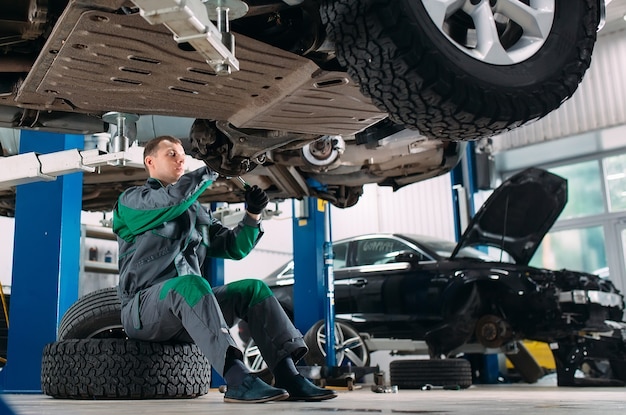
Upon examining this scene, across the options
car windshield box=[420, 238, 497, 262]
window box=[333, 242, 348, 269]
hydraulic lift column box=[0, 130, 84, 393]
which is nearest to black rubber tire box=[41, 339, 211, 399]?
hydraulic lift column box=[0, 130, 84, 393]

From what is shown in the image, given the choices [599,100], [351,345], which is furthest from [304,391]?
[599,100]

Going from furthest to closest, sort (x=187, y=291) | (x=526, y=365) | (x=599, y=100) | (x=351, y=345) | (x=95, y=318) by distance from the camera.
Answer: (x=599, y=100) → (x=526, y=365) → (x=351, y=345) → (x=95, y=318) → (x=187, y=291)

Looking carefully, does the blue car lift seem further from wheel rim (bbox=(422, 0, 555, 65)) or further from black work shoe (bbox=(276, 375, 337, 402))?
wheel rim (bbox=(422, 0, 555, 65))

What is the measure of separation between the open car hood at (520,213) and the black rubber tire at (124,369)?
9.56 ft

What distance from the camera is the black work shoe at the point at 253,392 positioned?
2.21 m

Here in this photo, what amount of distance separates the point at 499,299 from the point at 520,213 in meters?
0.70

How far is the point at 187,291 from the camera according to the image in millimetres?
2387

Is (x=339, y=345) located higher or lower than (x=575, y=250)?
lower

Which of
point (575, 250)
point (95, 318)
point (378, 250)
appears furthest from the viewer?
point (575, 250)

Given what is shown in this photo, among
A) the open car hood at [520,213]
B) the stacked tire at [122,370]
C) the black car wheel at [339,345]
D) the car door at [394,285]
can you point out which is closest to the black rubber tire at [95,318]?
the stacked tire at [122,370]

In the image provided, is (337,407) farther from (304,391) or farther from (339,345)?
(339,345)

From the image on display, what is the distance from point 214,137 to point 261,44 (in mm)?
1016

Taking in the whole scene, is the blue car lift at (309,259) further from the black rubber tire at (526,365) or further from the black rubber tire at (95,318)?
the black rubber tire at (526,365)

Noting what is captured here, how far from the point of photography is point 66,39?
6.26 feet
